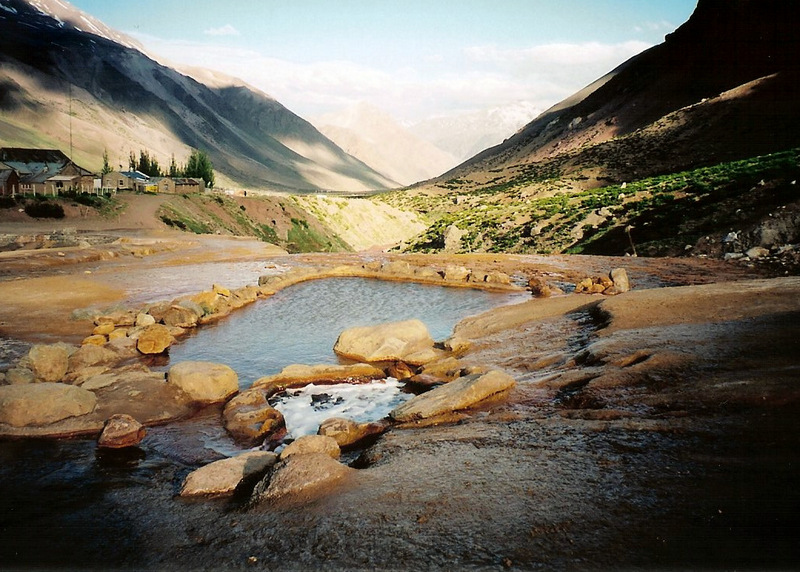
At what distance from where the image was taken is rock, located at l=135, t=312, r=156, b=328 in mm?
19928

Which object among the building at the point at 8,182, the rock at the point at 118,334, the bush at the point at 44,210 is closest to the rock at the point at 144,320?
the rock at the point at 118,334

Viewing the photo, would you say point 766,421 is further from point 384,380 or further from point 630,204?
point 630,204

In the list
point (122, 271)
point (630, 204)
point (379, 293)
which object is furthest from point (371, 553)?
point (630, 204)

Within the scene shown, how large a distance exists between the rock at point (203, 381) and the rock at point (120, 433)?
2098 mm

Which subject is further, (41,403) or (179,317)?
(179,317)

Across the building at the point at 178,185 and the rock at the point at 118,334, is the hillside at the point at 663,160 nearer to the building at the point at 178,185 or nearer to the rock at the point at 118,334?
the rock at the point at 118,334

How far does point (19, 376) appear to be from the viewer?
13281mm

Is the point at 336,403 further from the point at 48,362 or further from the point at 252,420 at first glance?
the point at 48,362

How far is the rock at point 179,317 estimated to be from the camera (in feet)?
68.7

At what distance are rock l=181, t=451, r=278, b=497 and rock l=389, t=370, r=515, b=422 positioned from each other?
11.7 feet

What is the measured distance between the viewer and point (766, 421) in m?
8.27

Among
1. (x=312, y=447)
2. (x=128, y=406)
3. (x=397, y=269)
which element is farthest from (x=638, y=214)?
(x=128, y=406)

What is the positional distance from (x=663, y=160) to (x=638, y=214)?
101 ft

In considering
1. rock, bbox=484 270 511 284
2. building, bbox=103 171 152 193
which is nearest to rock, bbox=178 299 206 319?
rock, bbox=484 270 511 284
